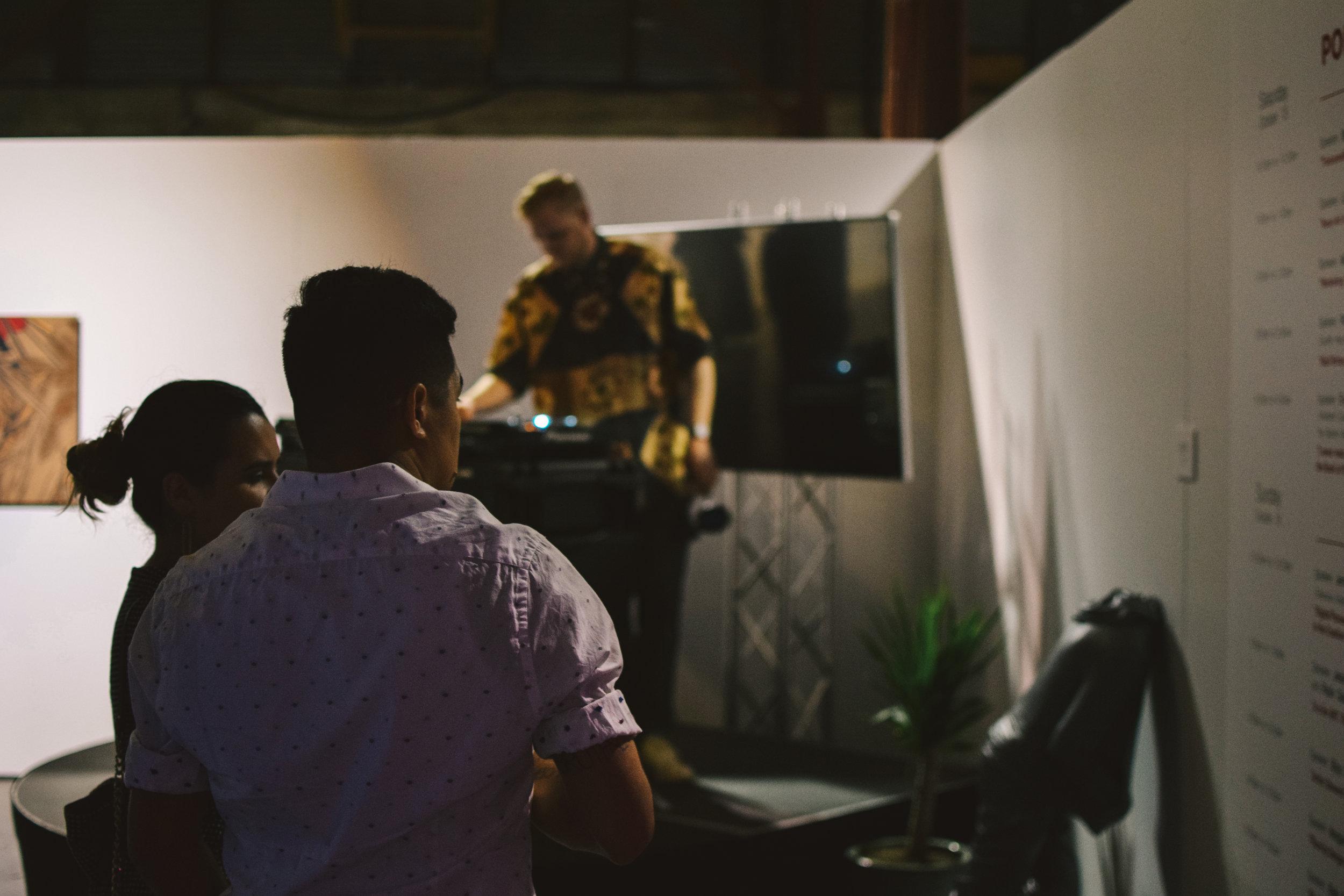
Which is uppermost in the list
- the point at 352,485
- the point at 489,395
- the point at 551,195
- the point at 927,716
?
the point at 551,195

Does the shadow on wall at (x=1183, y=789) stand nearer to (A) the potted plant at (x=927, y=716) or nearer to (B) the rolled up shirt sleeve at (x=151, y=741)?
(A) the potted plant at (x=927, y=716)

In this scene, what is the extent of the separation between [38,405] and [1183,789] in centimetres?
252

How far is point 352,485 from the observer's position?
101 cm

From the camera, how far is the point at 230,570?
1.02m

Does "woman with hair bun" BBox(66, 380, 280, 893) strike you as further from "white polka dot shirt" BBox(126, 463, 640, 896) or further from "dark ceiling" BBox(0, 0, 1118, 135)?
"dark ceiling" BBox(0, 0, 1118, 135)

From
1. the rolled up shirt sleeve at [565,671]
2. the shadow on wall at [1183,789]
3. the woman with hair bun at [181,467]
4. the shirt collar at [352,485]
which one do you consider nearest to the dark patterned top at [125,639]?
the woman with hair bun at [181,467]

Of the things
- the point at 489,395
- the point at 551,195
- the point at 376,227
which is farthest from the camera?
the point at 376,227

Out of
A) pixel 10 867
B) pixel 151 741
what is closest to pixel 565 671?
pixel 151 741

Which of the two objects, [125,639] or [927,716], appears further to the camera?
[927,716]

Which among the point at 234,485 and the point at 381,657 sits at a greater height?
the point at 234,485

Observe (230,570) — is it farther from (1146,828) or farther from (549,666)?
(1146,828)

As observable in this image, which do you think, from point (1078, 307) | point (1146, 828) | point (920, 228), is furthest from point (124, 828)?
point (920, 228)

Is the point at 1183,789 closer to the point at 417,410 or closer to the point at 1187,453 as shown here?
the point at 1187,453

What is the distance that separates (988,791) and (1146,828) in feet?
1.15
